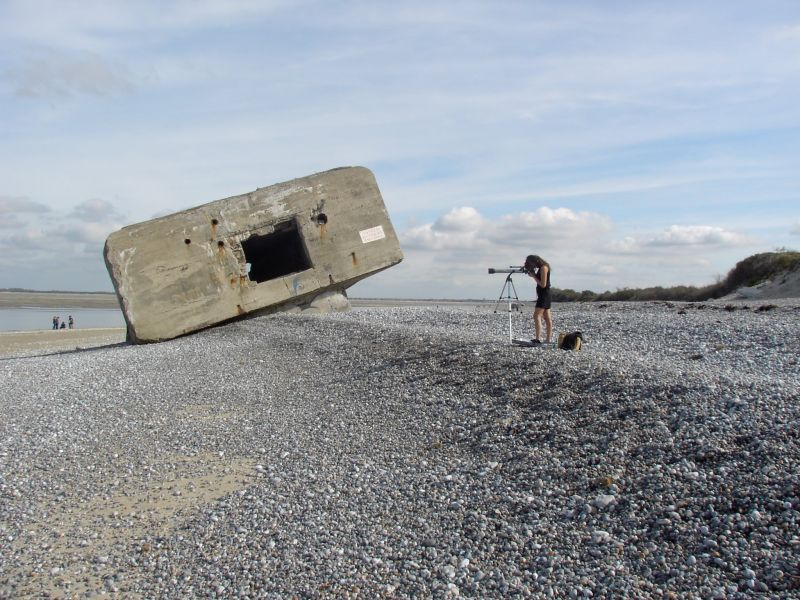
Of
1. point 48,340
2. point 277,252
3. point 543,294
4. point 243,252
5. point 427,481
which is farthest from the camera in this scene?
point 48,340

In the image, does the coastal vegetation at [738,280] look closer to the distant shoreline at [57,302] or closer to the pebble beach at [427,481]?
the pebble beach at [427,481]

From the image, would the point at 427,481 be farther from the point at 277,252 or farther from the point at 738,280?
the point at 738,280

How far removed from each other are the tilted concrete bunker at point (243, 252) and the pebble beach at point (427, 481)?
387 centimetres

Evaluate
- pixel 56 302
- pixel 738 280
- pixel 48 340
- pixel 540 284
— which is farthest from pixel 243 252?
pixel 56 302

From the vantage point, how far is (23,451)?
256 inches

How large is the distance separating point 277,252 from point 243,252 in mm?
3735

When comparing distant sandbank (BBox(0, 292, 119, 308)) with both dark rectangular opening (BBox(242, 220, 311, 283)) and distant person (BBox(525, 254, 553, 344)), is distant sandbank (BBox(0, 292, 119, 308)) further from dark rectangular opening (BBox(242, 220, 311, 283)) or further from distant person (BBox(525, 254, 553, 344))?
distant person (BBox(525, 254, 553, 344))

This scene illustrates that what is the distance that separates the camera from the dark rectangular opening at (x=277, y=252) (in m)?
13.9

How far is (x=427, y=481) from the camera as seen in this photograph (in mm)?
4938

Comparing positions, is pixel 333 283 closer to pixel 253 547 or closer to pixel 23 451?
pixel 23 451

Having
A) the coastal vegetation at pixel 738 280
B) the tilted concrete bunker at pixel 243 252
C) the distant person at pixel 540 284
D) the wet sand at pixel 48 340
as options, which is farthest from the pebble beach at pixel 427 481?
the coastal vegetation at pixel 738 280

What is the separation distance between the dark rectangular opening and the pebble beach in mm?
5516

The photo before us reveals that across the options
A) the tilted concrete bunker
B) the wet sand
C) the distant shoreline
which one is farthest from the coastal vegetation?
the distant shoreline

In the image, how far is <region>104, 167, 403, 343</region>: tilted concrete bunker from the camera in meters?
12.5
